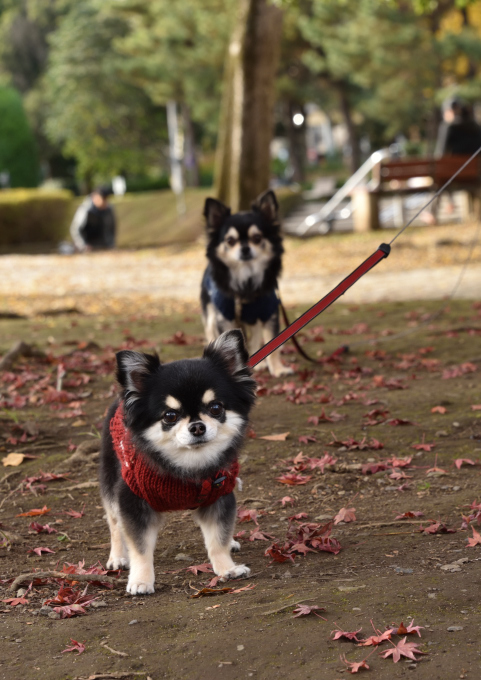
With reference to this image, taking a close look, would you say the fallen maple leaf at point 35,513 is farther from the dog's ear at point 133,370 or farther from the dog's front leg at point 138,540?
the dog's ear at point 133,370

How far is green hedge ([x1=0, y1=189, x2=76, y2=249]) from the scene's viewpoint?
3378 cm

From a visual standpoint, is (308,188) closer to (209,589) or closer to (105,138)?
(105,138)

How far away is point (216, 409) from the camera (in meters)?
4.06

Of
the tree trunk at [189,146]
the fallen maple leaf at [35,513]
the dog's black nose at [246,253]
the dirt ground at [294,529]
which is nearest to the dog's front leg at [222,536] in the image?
the dirt ground at [294,529]

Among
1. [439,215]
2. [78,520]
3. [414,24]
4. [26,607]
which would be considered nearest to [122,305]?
[78,520]

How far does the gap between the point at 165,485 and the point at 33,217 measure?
31488mm

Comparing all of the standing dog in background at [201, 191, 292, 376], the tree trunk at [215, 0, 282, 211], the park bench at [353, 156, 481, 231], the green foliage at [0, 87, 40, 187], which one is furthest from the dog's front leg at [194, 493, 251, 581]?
the green foliage at [0, 87, 40, 187]

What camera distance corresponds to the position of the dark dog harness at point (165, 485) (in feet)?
13.8

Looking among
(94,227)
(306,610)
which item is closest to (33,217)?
(94,227)

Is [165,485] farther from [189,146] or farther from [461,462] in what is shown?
[189,146]

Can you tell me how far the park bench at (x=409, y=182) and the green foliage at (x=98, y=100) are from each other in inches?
971

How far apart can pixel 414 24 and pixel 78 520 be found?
2803 cm

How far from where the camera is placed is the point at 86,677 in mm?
3371

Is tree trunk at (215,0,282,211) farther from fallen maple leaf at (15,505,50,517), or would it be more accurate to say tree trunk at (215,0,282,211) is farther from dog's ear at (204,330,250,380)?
dog's ear at (204,330,250,380)
